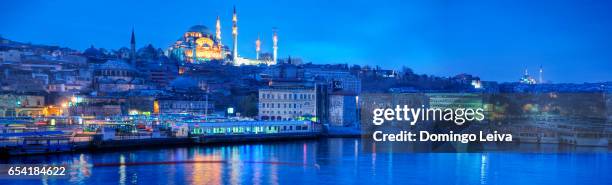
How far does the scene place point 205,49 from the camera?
145 ft

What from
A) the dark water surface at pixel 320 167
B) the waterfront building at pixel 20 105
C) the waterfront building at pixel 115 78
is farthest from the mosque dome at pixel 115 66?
the dark water surface at pixel 320 167

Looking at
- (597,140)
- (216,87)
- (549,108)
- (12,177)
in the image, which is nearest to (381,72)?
(216,87)

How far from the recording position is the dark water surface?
369 inches

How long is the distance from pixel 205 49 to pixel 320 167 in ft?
112

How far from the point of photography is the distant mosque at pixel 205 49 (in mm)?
43062

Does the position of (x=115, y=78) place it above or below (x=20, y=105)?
above

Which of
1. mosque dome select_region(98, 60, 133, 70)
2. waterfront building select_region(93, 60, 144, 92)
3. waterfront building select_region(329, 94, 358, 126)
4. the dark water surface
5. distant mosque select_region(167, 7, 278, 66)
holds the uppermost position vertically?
distant mosque select_region(167, 7, 278, 66)

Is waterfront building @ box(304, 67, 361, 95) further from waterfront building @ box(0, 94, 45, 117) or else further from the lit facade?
waterfront building @ box(0, 94, 45, 117)

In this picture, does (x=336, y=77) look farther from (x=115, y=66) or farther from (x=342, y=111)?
(x=342, y=111)

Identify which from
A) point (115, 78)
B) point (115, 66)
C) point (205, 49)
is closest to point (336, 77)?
point (115, 66)

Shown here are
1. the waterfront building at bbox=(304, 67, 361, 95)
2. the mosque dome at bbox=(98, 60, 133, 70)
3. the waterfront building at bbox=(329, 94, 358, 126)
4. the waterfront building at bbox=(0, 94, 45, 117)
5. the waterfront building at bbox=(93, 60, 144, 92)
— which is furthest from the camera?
the waterfront building at bbox=(304, 67, 361, 95)

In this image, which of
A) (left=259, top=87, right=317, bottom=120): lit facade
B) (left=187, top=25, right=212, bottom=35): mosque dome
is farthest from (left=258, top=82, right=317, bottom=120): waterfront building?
(left=187, top=25, right=212, bottom=35): mosque dome

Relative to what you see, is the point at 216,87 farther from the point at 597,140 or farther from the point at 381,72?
the point at 597,140

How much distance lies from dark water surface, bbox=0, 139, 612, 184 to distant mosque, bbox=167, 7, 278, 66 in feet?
96.6
